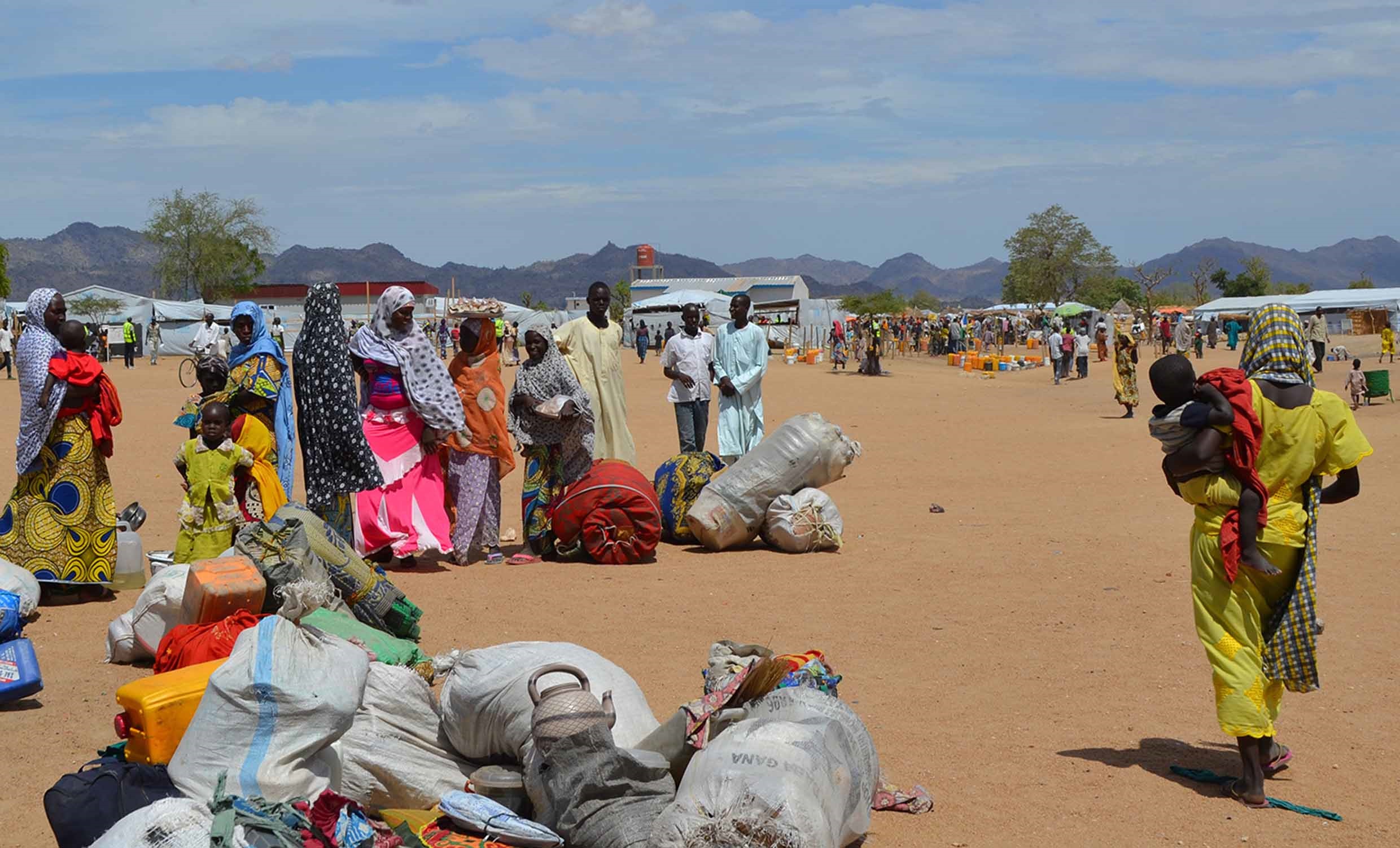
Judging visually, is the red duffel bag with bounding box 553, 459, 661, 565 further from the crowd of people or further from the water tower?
the water tower

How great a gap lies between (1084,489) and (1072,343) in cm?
1872

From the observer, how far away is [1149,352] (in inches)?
1699

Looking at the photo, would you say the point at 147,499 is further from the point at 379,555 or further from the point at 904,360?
the point at 904,360

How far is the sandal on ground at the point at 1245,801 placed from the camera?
4547 millimetres

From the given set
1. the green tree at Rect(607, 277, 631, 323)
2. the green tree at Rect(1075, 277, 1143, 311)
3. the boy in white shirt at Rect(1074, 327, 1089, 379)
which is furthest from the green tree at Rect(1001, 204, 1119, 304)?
the boy in white shirt at Rect(1074, 327, 1089, 379)

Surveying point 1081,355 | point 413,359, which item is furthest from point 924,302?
point 413,359

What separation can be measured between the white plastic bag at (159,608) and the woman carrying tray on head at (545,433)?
315 centimetres

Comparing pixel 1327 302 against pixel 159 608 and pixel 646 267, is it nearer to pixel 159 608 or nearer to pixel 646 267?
pixel 159 608

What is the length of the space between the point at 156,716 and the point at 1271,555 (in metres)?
3.79

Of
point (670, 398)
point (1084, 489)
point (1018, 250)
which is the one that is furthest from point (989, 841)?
point (1018, 250)

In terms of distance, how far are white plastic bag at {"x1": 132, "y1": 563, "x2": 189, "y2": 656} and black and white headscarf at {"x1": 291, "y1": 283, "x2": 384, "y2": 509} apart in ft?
5.88

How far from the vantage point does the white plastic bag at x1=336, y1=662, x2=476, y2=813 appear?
4383mm

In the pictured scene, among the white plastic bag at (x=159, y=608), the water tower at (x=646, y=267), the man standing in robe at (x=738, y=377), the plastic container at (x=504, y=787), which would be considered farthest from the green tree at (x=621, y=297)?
the plastic container at (x=504, y=787)

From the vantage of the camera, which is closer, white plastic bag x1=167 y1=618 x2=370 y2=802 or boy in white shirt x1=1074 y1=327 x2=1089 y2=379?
white plastic bag x1=167 y1=618 x2=370 y2=802
